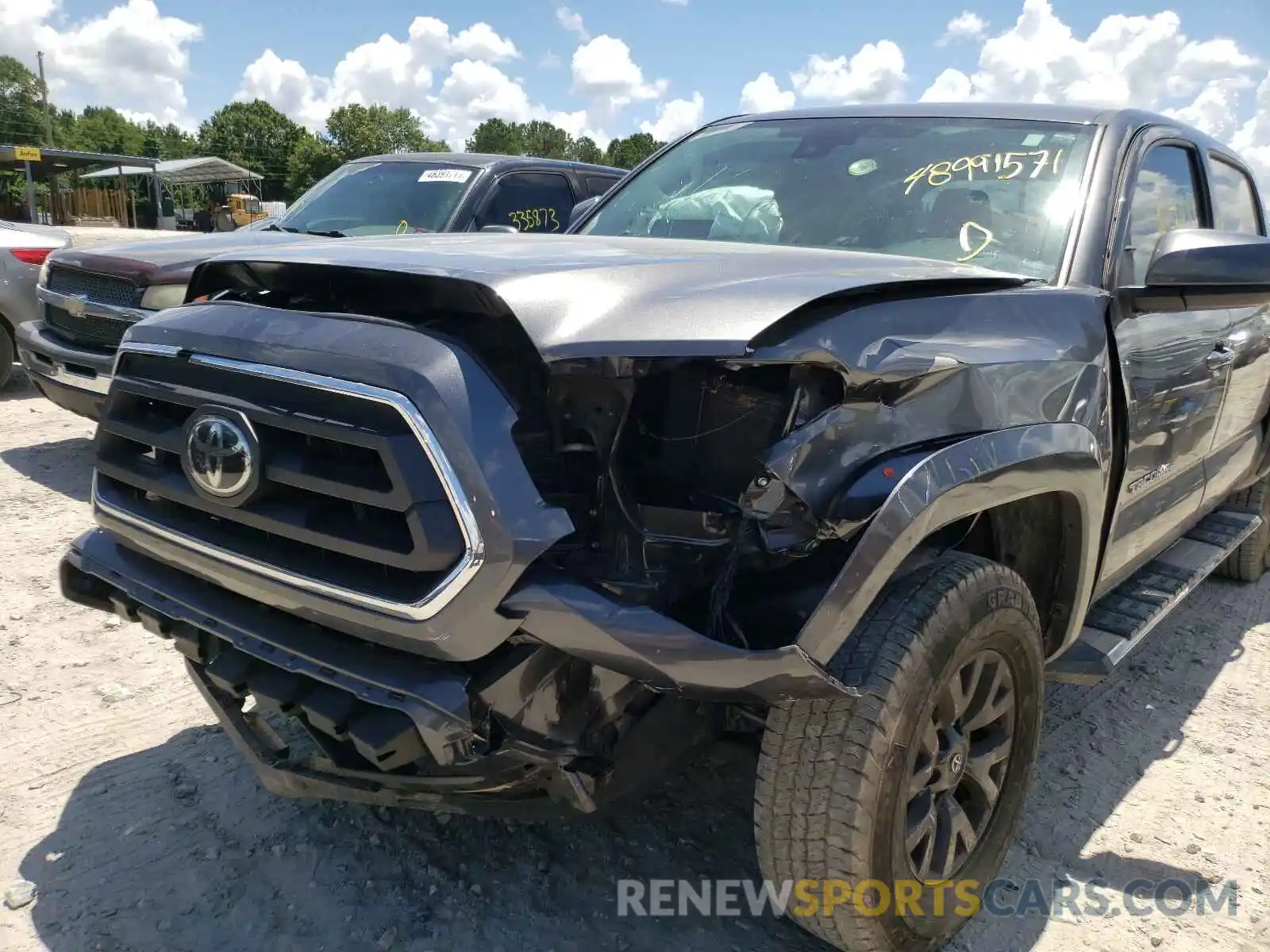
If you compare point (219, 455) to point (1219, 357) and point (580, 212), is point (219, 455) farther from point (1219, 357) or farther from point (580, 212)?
point (1219, 357)

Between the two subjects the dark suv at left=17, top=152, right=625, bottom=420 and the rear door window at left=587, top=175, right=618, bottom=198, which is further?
the rear door window at left=587, top=175, right=618, bottom=198

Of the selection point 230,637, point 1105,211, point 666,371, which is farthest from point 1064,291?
point 230,637

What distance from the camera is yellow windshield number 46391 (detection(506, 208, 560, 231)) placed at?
6.63 m

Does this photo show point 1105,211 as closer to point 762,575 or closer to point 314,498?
point 762,575

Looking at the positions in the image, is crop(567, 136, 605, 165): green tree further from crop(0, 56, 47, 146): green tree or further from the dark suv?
the dark suv

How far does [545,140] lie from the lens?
8950 centimetres

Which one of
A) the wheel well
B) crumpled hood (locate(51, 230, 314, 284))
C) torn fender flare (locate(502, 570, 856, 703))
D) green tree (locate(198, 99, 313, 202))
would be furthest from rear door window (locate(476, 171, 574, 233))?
green tree (locate(198, 99, 313, 202))

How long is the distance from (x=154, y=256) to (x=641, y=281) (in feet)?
15.1

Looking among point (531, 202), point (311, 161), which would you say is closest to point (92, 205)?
point (311, 161)

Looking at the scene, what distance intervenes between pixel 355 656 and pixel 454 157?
222 inches

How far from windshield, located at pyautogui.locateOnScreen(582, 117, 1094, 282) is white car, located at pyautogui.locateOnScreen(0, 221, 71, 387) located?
556cm

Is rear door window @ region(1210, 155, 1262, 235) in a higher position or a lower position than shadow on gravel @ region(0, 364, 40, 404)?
higher

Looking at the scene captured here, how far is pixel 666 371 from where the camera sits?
6.13ft

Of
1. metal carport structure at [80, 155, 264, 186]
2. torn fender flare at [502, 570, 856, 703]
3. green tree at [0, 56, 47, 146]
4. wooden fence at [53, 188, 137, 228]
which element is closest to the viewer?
torn fender flare at [502, 570, 856, 703]
